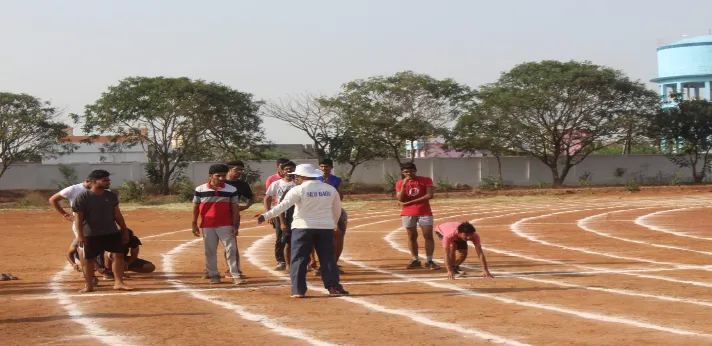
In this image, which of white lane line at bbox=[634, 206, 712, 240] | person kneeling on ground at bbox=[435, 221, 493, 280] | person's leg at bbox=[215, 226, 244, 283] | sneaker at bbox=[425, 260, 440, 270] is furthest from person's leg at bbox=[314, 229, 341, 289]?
white lane line at bbox=[634, 206, 712, 240]

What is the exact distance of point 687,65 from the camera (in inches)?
2648

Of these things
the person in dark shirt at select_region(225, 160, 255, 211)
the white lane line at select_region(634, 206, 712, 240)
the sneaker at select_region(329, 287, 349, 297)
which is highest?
the person in dark shirt at select_region(225, 160, 255, 211)

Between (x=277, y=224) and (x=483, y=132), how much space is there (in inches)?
1550

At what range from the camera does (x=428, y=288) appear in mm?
11062


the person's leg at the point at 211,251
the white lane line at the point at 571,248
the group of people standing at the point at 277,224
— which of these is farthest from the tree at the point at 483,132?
the person's leg at the point at 211,251

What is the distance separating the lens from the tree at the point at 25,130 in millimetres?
48281

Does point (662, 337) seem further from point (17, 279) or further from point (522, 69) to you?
point (522, 69)

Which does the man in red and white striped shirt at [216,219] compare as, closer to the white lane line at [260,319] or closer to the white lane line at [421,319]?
the white lane line at [260,319]

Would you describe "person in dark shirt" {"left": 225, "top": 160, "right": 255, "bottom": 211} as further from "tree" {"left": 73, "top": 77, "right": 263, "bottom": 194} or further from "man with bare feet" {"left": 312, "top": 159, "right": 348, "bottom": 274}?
"tree" {"left": 73, "top": 77, "right": 263, "bottom": 194}

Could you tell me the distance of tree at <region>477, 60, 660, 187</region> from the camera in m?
49.4

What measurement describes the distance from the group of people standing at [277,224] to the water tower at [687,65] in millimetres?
57671

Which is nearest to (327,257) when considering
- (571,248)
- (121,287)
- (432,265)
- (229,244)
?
(229,244)

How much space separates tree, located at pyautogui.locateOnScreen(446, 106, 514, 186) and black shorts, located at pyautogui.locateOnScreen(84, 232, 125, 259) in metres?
41.0

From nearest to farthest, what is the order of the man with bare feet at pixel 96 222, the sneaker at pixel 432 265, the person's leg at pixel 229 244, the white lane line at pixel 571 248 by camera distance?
the man with bare feet at pixel 96 222 < the person's leg at pixel 229 244 < the white lane line at pixel 571 248 < the sneaker at pixel 432 265
